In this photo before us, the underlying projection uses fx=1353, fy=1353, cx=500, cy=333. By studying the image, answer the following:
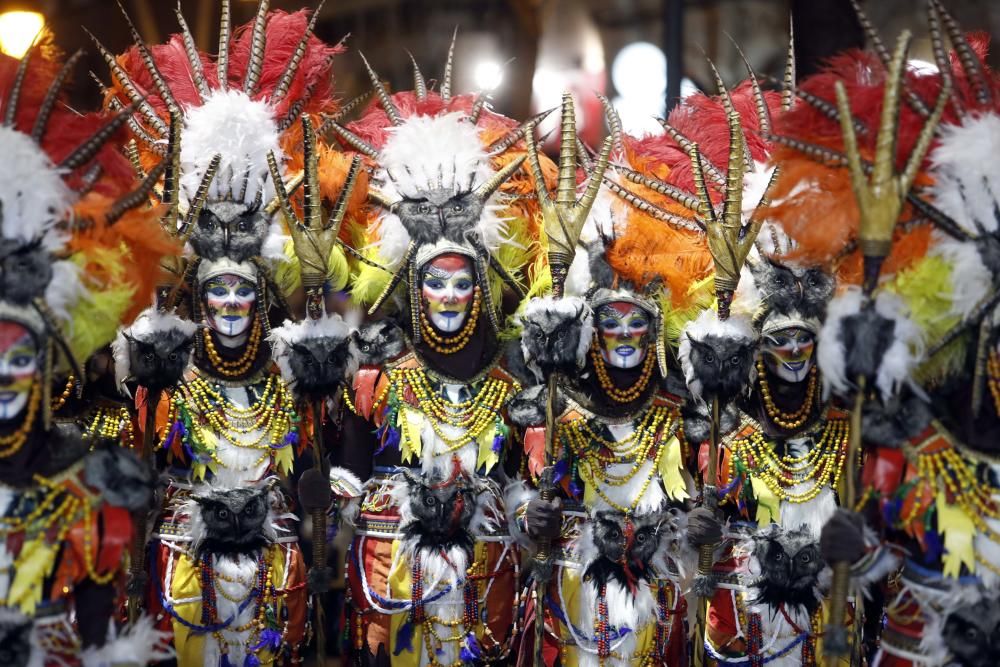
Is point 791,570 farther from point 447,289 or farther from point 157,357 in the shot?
point 157,357

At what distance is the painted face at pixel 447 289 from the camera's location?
5578 mm

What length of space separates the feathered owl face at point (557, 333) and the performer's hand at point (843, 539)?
4.57 feet

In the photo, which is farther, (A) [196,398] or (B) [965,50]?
(A) [196,398]

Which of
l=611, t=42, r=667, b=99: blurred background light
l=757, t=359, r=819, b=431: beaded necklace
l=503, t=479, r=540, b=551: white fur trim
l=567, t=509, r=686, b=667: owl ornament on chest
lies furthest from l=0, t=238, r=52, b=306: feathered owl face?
l=611, t=42, r=667, b=99: blurred background light

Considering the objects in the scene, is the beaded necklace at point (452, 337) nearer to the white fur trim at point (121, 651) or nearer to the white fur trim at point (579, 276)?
the white fur trim at point (579, 276)

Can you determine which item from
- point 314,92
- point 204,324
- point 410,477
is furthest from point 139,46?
point 410,477

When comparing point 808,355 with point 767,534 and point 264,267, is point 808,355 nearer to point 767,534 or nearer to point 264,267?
point 767,534

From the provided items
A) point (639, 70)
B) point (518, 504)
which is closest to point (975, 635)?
point (518, 504)

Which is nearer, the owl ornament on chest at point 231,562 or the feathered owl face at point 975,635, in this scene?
the feathered owl face at point 975,635

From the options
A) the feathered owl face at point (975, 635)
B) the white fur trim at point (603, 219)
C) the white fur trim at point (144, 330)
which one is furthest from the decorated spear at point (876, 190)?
the white fur trim at point (144, 330)

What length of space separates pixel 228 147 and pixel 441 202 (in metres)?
0.95

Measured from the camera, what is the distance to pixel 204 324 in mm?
5723

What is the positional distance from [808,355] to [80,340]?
287 centimetres

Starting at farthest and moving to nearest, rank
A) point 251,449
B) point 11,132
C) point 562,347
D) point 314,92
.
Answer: point 314,92 < point 251,449 < point 562,347 < point 11,132
